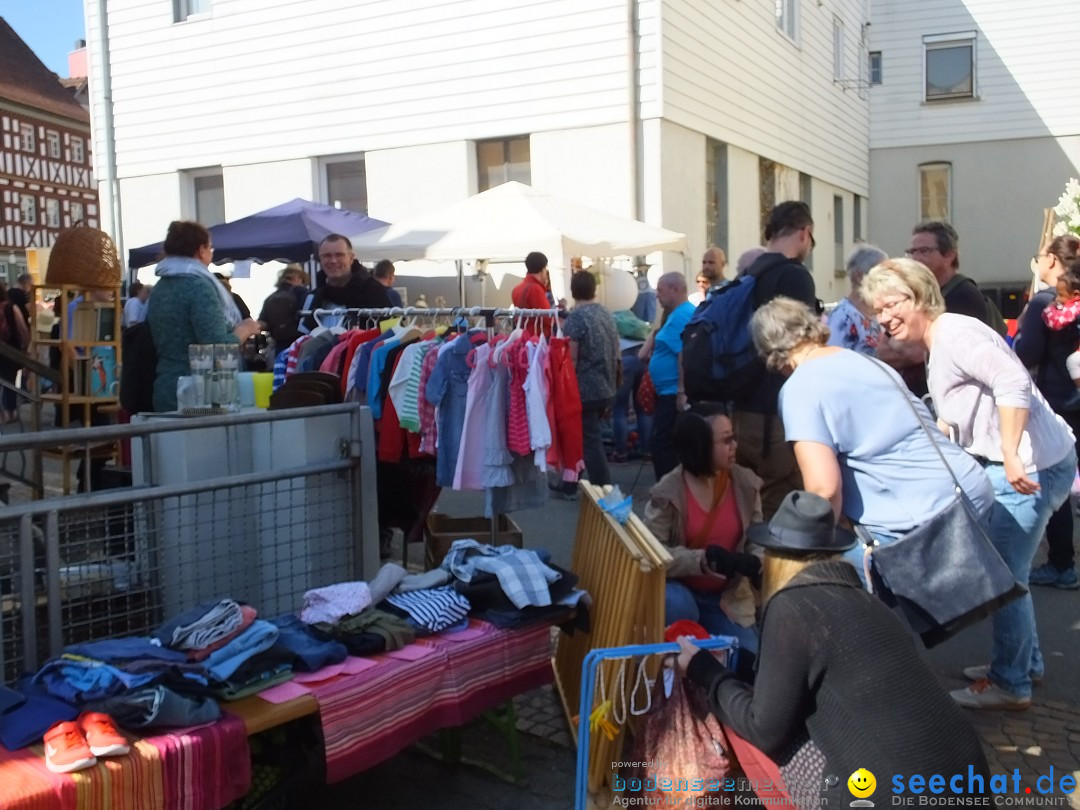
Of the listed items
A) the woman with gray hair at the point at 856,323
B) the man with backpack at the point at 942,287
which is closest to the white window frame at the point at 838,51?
the woman with gray hair at the point at 856,323

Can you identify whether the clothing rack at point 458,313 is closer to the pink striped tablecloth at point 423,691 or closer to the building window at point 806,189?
the pink striped tablecloth at point 423,691

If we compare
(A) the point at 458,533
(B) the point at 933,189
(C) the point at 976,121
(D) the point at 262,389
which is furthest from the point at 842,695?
(C) the point at 976,121

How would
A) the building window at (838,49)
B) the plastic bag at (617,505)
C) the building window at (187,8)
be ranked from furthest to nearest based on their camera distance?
the building window at (838,49)
the building window at (187,8)
the plastic bag at (617,505)

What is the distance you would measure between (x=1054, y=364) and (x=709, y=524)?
2.76 m

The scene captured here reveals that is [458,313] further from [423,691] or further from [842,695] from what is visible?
[842,695]

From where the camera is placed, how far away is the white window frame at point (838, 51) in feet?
70.3

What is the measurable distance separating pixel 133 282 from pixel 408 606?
1047 centimetres

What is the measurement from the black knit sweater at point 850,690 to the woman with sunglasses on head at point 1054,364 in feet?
12.2

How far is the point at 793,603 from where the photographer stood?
2547 mm

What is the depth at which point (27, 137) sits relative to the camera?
44094 millimetres

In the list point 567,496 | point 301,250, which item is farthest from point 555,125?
point 567,496

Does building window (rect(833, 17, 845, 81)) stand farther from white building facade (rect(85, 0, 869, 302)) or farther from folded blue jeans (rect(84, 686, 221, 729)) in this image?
folded blue jeans (rect(84, 686, 221, 729))

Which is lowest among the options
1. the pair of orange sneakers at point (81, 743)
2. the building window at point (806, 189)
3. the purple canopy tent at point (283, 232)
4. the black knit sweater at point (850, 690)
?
the pair of orange sneakers at point (81, 743)

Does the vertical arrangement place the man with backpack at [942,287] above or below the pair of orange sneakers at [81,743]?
above
